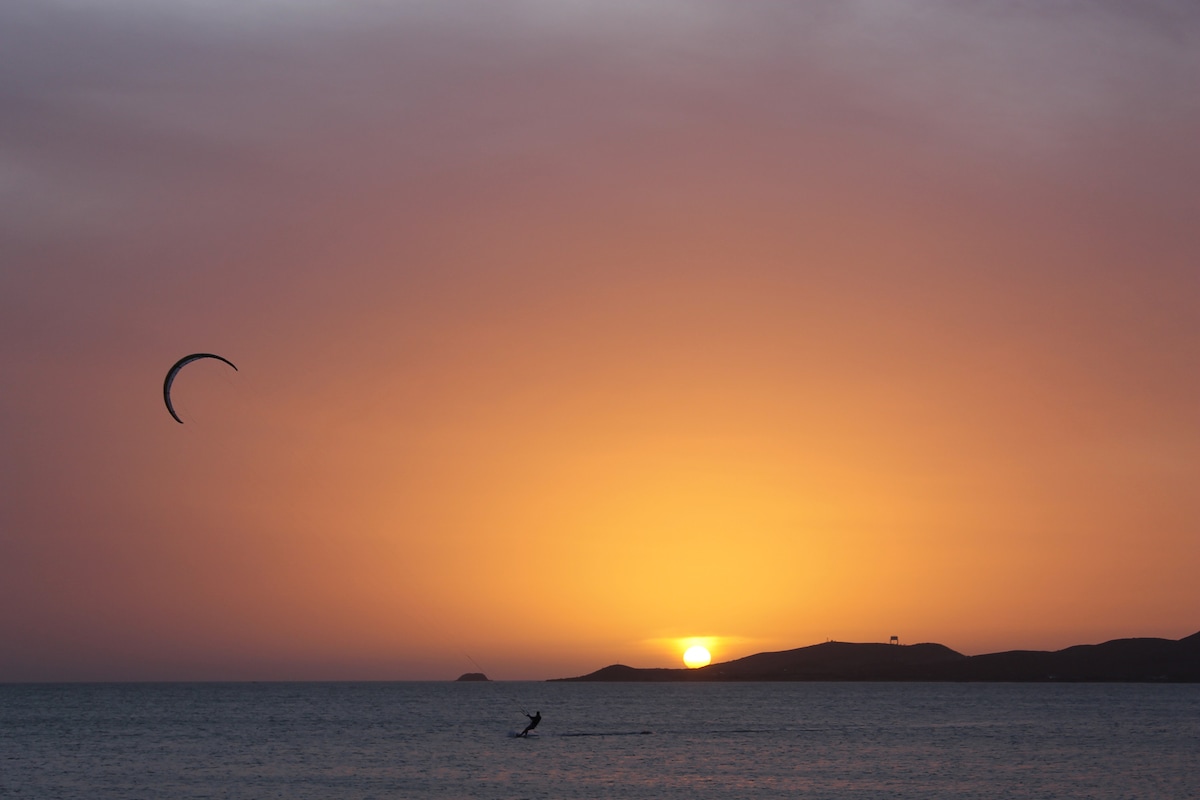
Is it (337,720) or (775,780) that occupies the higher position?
(337,720)

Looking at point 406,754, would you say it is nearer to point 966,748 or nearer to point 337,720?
point 966,748

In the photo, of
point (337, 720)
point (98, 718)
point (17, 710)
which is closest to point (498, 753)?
point (337, 720)

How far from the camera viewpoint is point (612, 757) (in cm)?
6994

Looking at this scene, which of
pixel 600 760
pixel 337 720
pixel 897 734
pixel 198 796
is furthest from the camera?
pixel 337 720

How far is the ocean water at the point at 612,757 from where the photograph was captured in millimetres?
53094

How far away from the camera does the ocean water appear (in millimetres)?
53094

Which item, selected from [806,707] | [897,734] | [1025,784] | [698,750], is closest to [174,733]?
[698,750]

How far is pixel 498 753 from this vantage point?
72.5 metres

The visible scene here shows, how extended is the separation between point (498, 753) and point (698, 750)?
42.1 feet

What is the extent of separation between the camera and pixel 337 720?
11938cm

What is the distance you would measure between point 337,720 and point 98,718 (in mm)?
28580

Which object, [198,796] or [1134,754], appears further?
[1134,754]

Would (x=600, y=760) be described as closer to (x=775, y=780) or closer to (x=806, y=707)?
(x=775, y=780)

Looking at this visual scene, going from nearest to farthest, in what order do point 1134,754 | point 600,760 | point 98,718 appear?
Result: 1. point 600,760
2. point 1134,754
3. point 98,718
